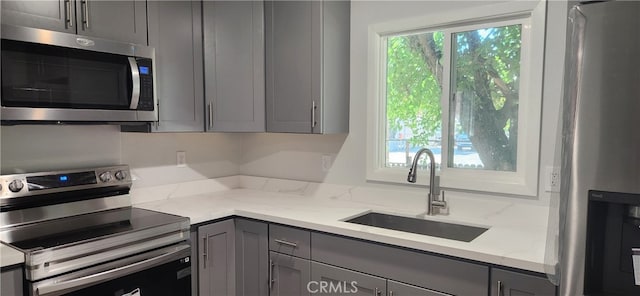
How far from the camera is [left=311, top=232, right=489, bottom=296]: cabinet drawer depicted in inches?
66.1

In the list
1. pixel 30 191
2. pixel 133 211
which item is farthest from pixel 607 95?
pixel 30 191

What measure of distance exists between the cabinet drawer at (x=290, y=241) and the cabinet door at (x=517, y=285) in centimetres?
89

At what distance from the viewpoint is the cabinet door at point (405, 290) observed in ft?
5.86

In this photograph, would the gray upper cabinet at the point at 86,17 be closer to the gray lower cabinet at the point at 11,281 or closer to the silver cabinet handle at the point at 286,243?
the gray lower cabinet at the point at 11,281

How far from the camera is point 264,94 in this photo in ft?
8.73

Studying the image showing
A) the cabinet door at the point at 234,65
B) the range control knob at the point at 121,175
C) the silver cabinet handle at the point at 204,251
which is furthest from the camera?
the cabinet door at the point at 234,65

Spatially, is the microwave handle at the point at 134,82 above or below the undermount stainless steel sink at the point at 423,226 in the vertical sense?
above

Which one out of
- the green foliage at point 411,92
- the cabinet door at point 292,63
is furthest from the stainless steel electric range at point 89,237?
the green foliage at point 411,92

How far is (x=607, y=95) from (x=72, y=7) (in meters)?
2.14

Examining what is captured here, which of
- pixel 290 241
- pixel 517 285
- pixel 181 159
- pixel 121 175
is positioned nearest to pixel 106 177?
pixel 121 175

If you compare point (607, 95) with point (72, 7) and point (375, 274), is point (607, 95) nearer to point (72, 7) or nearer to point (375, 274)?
point (375, 274)

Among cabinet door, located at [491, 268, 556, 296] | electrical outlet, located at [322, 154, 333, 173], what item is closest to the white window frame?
electrical outlet, located at [322, 154, 333, 173]

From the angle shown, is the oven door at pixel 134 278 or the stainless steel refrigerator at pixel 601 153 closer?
the stainless steel refrigerator at pixel 601 153

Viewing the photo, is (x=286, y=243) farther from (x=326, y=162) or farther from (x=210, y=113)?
(x=210, y=113)
